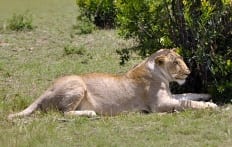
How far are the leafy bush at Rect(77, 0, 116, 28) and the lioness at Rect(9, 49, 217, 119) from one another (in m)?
8.21

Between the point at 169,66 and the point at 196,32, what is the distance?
0.55 meters

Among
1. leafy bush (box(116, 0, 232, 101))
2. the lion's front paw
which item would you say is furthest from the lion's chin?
the lion's front paw

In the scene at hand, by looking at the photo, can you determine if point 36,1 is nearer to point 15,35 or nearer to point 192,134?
point 15,35

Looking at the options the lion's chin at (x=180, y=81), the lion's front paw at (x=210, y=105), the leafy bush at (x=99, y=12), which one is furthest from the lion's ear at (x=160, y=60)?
the leafy bush at (x=99, y=12)

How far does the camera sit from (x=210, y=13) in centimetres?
767

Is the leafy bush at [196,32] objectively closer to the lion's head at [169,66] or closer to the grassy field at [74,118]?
the lion's head at [169,66]

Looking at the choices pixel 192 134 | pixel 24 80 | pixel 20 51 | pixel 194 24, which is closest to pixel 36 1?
pixel 20 51

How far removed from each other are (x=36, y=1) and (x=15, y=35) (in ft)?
31.6

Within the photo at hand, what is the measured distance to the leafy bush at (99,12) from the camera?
52.6 feet

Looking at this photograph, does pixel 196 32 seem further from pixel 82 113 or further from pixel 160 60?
pixel 82 113

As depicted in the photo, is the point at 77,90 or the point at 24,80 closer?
the point at 77,90

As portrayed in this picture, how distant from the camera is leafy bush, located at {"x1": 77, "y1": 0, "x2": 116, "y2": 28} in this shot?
1604 cm

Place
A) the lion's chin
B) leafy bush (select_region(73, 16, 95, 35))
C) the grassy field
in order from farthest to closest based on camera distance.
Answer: leafy bush (select_region(73, 16, 95, 35)), the lion's chin, the grassy field

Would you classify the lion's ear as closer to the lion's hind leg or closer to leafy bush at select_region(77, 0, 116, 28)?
the lion's hind leg
